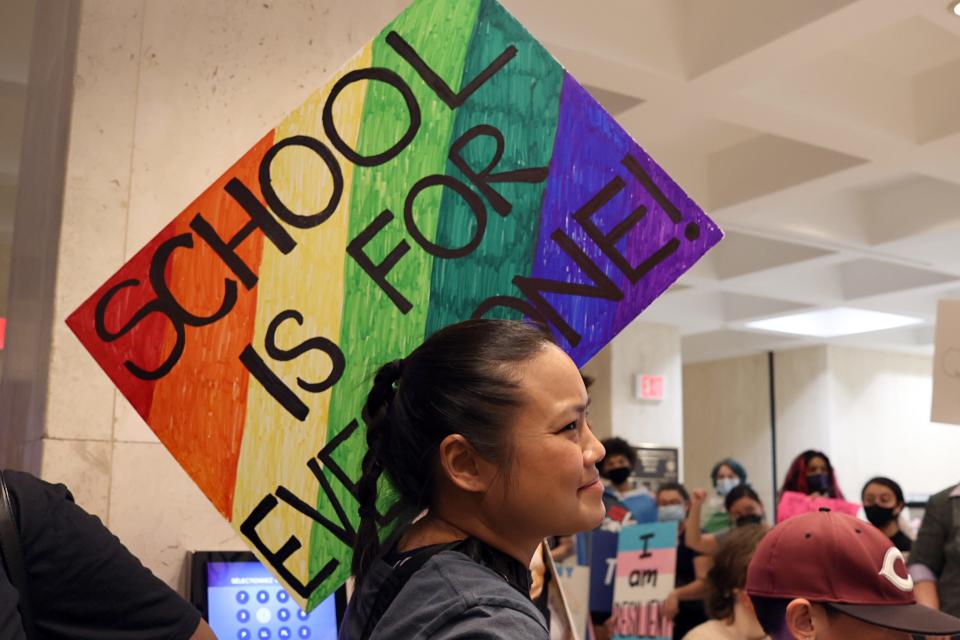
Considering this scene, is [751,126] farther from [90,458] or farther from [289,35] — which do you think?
[90,458]

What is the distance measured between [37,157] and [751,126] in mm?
3797

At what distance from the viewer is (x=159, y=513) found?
7.63 ft

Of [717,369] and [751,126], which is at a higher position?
[751,126]

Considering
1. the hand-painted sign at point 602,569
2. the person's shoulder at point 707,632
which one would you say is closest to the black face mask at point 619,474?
the hand-painted sign at point 602,569

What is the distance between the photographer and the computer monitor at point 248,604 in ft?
7.04

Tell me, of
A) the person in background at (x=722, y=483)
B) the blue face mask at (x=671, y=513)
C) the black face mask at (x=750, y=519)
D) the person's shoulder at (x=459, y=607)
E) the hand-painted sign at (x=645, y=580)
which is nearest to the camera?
the person's shoulder at (x=459, y=607)

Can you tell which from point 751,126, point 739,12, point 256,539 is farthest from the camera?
point 751,126

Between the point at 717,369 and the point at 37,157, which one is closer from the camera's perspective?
the point at 37,157

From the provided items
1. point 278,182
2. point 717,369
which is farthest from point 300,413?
point 717,369

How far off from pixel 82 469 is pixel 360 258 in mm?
1165

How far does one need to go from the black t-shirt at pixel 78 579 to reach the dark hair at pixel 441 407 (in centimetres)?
39

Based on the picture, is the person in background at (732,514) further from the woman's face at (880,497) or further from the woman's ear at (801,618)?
the woman's ear at (801,618)

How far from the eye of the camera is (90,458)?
227 centimetres

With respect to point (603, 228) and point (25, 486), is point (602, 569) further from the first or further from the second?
point (25, 486)
